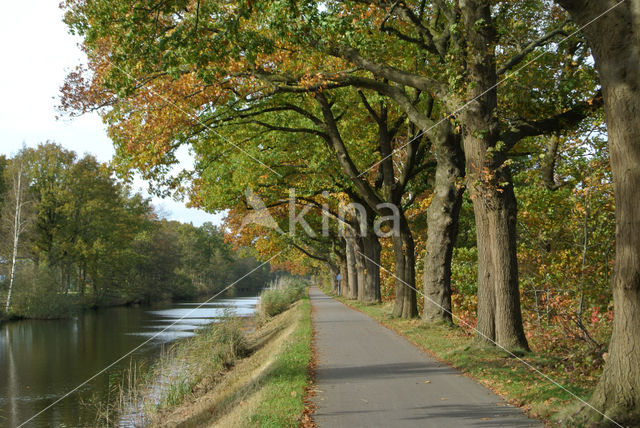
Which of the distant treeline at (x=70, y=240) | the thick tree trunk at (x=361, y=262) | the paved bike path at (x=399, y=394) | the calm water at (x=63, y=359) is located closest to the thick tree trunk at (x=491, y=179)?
the paved bike path at (x=399, y=394)

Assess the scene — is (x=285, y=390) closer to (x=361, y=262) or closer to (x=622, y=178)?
(x=622, y=178)

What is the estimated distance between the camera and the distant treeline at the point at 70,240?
3822 cm

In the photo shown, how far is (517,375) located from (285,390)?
3421 millimetres

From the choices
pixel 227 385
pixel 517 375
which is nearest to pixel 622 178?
pixel 517 375

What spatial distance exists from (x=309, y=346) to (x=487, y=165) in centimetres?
574

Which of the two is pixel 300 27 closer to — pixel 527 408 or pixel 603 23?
pixel 603 23

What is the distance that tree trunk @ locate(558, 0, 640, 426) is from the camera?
5773mm

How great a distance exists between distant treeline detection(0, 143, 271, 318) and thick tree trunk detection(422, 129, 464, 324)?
20.5 m

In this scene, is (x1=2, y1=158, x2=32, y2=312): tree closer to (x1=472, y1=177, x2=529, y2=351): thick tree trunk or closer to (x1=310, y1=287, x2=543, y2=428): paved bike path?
(x1=310, y1=287, x2=543, y2=428): paved bike path

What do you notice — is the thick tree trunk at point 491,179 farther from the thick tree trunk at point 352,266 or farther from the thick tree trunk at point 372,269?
the thick tree trunk at point 352,266

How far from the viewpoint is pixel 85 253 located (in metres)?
47.8

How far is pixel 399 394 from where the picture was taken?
7855 millimetres

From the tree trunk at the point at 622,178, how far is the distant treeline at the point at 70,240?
27.6 metres

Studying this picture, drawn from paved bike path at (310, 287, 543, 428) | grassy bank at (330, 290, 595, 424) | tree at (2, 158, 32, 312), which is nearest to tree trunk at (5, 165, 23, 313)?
tree at (2, 158, 32, 312)
